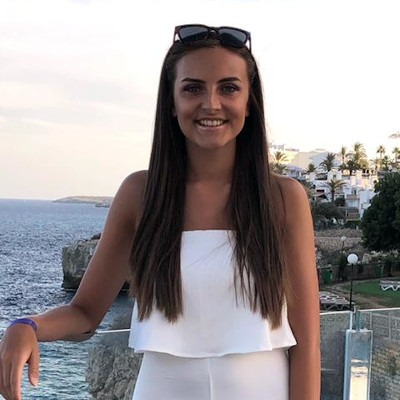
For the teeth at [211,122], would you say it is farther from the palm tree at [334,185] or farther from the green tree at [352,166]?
the green tree at [352,166]

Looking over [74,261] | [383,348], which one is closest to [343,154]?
[74,261]

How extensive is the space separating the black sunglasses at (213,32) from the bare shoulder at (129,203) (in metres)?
0.33

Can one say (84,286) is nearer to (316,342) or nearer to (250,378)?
(250,378)

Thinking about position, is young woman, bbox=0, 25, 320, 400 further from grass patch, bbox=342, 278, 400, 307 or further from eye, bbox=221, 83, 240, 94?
grass patch, bbox=342, 278, 400, 307

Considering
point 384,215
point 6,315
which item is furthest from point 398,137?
point 6,315

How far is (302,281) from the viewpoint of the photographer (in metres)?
1.39

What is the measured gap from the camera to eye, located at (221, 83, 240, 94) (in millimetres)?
1385

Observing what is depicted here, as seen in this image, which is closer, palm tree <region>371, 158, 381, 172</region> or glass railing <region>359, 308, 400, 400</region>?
glass railing <region>359, 308, 400, 400</region>

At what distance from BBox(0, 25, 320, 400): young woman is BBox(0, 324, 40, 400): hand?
0.28 ft

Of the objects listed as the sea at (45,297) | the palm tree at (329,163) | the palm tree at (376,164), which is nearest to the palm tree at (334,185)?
the palm tree at (329,163)

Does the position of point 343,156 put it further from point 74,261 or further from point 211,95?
point 211,95

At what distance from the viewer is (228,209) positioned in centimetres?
144

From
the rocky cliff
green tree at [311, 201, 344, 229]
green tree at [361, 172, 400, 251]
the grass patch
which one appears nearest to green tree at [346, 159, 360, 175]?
green tree at [311, 201, 344, 229]

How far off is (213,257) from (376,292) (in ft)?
91.5
